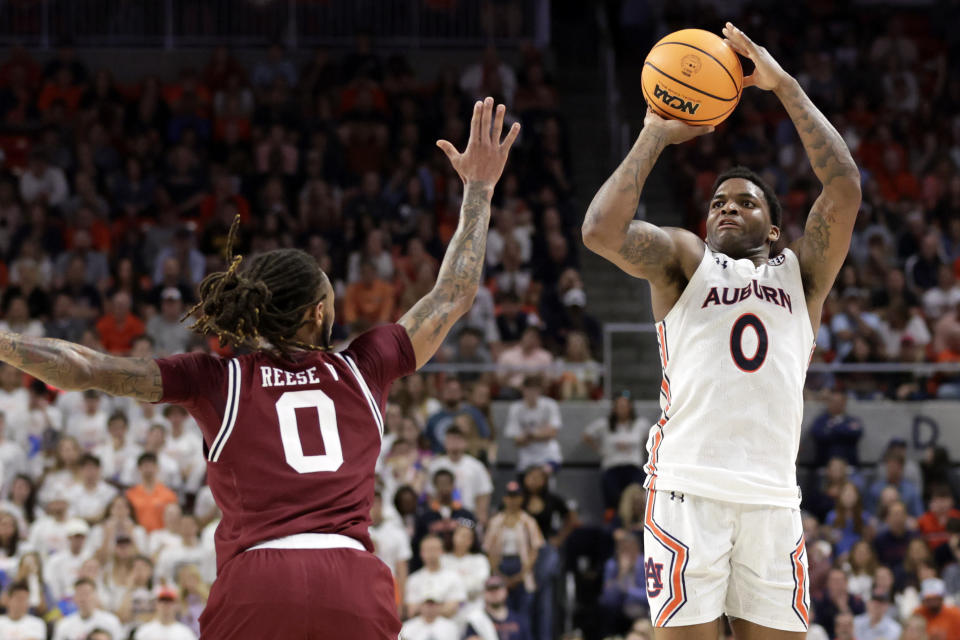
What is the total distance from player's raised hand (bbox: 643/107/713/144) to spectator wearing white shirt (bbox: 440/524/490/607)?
7.10 m

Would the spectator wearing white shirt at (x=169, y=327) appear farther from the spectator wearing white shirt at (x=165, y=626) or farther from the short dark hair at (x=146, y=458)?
the spectator wearing white shirt at (x=165, y=626)

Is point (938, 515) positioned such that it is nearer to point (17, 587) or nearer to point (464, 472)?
point (464, 472)

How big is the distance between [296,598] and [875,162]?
622 inches

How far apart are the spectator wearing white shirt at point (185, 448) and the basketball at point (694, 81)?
27.8 feet

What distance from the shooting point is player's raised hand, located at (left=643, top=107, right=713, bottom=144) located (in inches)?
194

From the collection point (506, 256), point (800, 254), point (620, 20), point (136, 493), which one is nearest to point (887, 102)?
point (620, 20)

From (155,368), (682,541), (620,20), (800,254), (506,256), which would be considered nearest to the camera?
(155,368)

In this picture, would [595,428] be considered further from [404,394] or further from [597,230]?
[597,230]

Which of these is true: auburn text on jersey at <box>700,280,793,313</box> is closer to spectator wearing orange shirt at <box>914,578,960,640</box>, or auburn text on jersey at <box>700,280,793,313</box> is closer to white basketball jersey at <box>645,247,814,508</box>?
white basketball jersey at <box>645,247,814,508</box>

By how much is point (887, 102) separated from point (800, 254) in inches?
586

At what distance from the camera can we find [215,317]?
12.8 ft

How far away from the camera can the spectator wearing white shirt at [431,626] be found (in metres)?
10.9

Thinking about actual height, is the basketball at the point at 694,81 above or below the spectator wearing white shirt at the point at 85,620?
above

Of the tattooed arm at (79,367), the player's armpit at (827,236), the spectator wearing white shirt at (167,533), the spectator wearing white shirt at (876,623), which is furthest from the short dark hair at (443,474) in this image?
the tattooed arm at (79,367)
